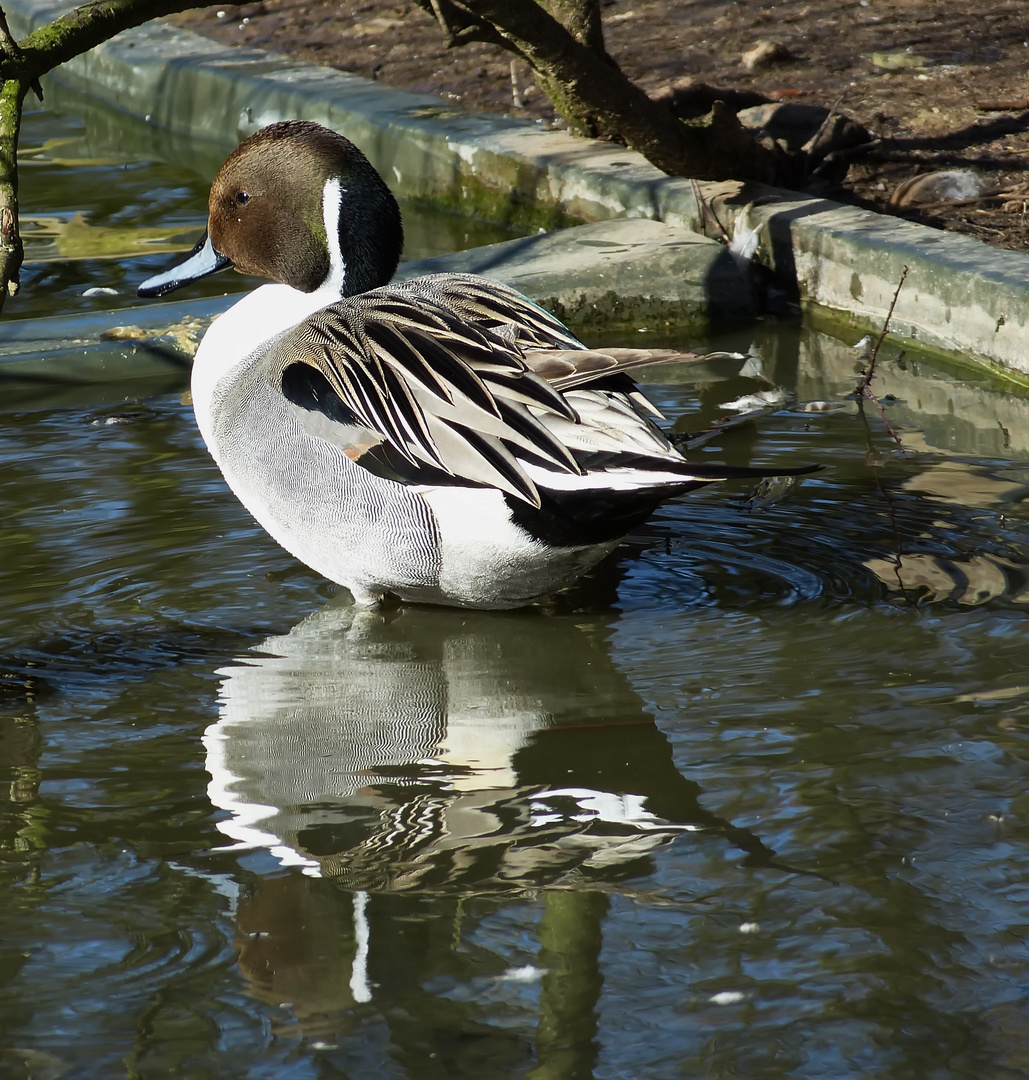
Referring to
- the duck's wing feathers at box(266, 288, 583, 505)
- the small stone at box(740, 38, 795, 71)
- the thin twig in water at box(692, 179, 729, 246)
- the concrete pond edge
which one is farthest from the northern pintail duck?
the small stone at box(740, 38, 795, 71)

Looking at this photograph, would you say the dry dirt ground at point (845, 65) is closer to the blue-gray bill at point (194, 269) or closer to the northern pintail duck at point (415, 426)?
the northern pintail duck at point (415, 426)

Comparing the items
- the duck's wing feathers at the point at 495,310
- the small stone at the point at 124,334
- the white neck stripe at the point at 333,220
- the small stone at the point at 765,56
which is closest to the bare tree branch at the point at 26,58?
the white neck stripe at the point at 333,220

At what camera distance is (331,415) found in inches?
136

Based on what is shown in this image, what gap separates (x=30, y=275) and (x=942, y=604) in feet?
15.1

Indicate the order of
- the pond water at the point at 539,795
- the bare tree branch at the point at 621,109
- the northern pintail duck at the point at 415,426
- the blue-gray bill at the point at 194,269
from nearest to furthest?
the pond water at the point at 539,795 → the northern pintail duck at the point at 415,426 → the blue-gray bill at the point at 194,269 → the bare tree branch at the point at 621,109

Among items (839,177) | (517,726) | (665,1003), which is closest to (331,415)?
(517,726)

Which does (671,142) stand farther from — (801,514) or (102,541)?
(102,541)

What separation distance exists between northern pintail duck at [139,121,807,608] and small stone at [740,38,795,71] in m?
4.30

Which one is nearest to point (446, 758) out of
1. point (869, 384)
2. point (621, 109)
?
point (869, 384)

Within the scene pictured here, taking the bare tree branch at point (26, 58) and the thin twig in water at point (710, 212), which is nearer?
the bare tree branch at point (26, 58)

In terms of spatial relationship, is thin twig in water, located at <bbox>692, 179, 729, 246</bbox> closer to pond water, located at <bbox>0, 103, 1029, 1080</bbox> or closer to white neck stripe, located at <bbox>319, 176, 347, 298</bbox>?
pond water, located at <bbox>0, 103, 1029, 1080</bbox>

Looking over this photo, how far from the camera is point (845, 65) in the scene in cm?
768

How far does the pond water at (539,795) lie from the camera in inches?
85.5

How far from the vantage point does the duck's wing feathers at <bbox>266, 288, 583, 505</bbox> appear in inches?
128
